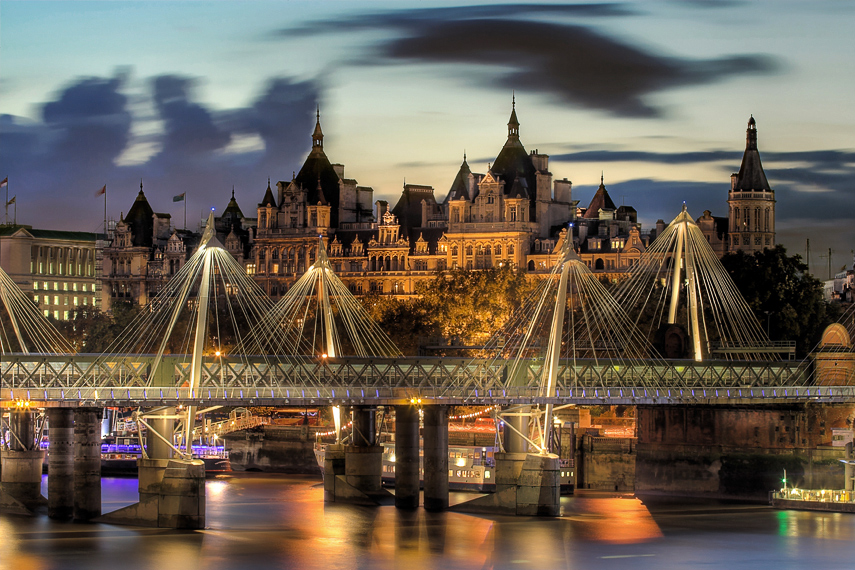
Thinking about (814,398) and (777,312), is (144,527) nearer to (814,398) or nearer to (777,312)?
(814,398)

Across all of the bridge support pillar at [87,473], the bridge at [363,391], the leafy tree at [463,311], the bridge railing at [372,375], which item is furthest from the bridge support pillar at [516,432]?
the leafy tree at [463,311]

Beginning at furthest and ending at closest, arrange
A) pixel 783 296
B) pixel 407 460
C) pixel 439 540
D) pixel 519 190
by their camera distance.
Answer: pixel 519 190, pixel 783 296, pixel 407 460, pixel 439 540

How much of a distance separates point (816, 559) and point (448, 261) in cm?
11072

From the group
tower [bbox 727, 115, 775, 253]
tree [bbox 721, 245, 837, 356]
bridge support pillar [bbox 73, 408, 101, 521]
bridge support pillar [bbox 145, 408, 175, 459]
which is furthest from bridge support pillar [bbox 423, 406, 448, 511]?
tower [bbox 727, 115, 775, 253]

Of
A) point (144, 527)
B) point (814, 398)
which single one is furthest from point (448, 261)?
point (144, 527)

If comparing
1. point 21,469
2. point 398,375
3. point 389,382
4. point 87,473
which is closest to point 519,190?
point 398,375

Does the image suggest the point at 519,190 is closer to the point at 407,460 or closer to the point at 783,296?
the point at 783,296

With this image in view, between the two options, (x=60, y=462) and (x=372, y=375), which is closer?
(x=60, y=462)

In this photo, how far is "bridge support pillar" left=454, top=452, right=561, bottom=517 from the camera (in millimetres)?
101125

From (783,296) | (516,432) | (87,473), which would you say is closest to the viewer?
(87,473)

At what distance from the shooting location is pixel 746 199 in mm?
186125

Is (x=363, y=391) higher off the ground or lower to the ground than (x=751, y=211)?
lower

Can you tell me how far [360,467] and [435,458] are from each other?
326 inches

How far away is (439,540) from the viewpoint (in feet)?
309
